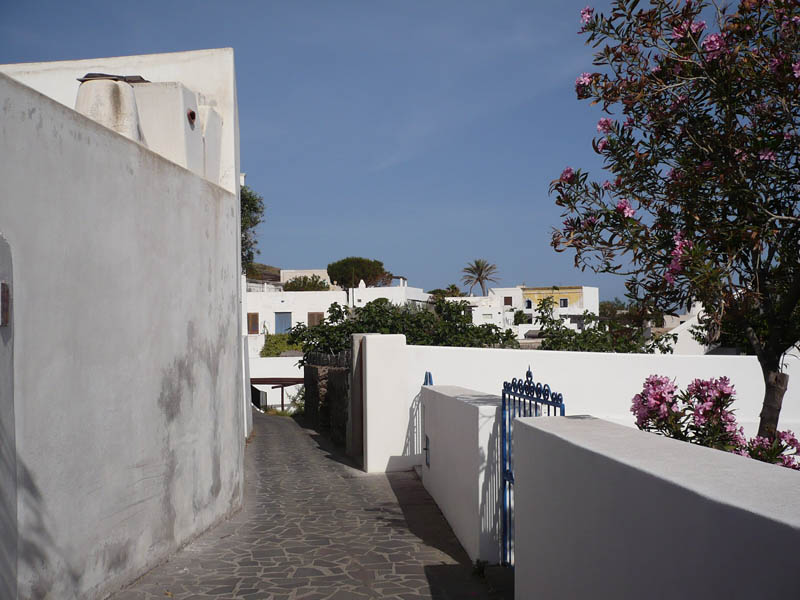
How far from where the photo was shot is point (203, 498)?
8.39 metres

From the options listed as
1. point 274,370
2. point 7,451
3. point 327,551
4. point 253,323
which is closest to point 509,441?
point 327,551

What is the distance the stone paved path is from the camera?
6.41 meters

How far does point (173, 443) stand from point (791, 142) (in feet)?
20.4

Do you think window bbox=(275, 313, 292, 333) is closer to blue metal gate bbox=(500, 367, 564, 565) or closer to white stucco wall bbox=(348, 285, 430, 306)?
white stucco wall bbox=(348, 285, 430, 306)

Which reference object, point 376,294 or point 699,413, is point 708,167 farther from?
point 376,294

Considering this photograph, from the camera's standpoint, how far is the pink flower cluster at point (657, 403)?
6312 millimetres

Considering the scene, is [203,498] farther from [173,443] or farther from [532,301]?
[532,301]

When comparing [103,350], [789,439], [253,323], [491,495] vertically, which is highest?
[253,323]

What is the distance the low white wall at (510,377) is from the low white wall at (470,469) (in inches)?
112

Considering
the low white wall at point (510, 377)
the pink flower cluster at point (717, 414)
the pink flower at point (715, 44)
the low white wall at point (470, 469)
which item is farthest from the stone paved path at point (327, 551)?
the pink flower at point (715, 44)

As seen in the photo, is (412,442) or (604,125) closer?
(604,125)

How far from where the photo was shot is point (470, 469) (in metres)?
7.14

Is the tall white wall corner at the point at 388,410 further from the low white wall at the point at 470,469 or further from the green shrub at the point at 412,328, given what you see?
the green shrub at the point at 412,328

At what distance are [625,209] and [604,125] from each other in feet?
2.86
